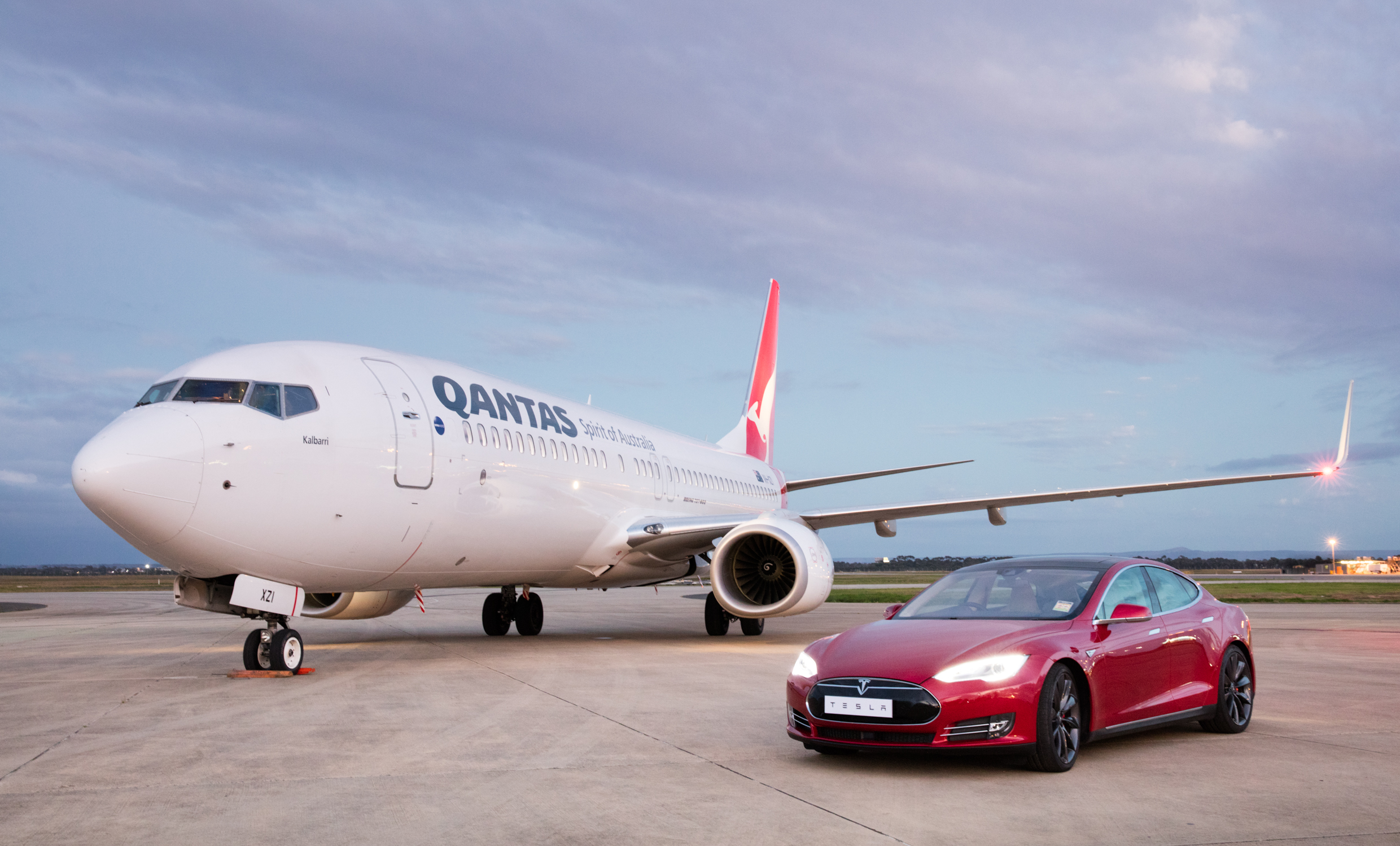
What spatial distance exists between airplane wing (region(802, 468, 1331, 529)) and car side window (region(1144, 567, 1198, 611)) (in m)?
9.28

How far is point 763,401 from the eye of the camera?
1057 inches

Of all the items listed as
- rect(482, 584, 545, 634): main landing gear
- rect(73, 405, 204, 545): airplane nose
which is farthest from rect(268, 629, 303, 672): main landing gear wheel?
rect(482, 584, 545, 634): main landing gear

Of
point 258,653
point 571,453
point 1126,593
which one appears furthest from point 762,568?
point 1126,593

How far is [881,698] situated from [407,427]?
23.2 feet

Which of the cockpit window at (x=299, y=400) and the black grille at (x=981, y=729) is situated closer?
the black grille at (x=981, y=729)

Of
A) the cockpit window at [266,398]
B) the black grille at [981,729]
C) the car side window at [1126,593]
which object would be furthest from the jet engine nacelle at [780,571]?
the black grille at [981,729]

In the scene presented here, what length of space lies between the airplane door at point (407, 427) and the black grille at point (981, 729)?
7085 mm

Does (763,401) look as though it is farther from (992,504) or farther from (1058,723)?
(1058,723)

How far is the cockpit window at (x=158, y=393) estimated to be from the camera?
10268 millimetres

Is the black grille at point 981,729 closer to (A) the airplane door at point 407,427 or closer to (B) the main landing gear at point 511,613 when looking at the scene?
(A) the airplane door at point 407,427

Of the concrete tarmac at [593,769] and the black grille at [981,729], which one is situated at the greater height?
the black grille at [981,729]

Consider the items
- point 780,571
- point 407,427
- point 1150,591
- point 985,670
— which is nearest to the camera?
point 985,670

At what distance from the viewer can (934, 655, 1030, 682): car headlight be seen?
19.3 feet

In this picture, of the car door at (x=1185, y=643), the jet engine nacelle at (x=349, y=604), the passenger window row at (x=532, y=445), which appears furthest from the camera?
the jet engine nacelle at (x=349, y=604)
